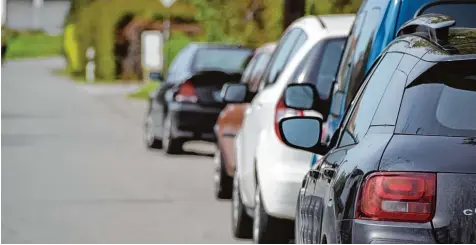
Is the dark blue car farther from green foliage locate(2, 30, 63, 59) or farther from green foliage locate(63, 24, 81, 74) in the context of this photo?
green foliage locate(2, 30, 63, 59)

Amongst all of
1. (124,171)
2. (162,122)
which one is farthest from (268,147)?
(162,122)

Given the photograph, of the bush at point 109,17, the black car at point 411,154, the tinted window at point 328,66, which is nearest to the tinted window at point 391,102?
the black car at point 411,154

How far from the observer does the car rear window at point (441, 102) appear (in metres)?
4.86

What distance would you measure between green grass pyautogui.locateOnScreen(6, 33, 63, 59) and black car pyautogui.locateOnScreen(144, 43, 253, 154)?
249 ft

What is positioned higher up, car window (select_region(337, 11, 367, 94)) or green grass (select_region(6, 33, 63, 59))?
car window (select_region(337, 11, 367, 94))

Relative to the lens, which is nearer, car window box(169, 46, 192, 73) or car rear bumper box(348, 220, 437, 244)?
car rear bumper box(348, 220, 437, 244)

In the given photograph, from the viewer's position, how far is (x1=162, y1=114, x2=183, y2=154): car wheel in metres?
18.6

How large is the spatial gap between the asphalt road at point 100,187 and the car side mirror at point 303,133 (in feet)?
13.9

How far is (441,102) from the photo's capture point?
494 cm

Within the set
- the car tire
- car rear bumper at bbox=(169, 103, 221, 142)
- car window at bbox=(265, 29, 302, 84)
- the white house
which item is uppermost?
car window at bbox=(265, 29, 302, 84)

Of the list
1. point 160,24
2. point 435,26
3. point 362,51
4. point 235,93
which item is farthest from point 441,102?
point 160,24

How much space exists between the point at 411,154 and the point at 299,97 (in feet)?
13.2

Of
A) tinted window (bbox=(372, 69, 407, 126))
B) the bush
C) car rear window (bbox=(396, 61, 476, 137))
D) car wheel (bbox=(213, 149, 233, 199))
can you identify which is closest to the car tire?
car wheel (bbox=(213, 149, 233, 199))

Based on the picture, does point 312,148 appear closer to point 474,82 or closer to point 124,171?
point 474,82
